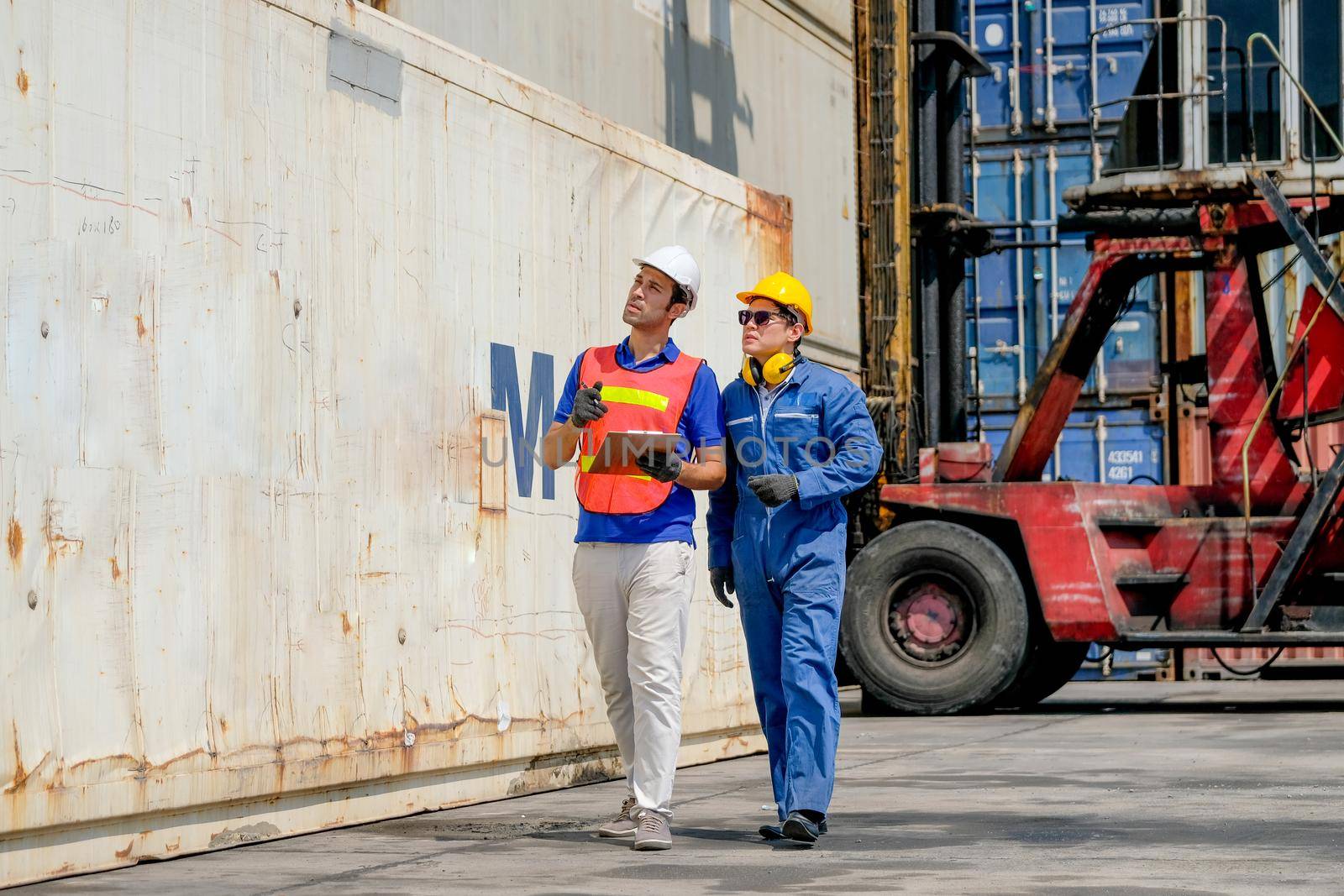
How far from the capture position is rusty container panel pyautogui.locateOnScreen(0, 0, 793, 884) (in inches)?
208

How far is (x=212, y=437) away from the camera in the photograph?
5.93m

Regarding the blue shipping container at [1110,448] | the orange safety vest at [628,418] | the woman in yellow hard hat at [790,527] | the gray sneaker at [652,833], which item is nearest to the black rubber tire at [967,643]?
the blue shipping container at [1110,448]

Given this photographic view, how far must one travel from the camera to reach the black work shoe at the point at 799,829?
19.7 ft

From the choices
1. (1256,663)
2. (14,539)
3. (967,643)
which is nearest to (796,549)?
(14,539)

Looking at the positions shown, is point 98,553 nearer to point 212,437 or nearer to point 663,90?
point 212,437

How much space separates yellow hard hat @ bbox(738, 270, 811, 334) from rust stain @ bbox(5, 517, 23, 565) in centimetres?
237

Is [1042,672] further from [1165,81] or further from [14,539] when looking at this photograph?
[14,539]

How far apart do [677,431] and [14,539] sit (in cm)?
206

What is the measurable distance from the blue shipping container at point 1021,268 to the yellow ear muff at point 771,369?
39.2ft

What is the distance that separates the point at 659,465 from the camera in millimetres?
5973

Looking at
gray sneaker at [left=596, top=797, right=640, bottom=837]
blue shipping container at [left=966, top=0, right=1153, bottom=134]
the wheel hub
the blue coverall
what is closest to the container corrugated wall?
blue shipping container at [left=966, top=0, right=1153, bottom=134]

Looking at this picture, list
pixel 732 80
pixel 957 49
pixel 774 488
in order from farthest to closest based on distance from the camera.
A: pixel 957 49 < pixel 732 80 < pixel 774 488

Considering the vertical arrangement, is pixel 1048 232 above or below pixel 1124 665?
above

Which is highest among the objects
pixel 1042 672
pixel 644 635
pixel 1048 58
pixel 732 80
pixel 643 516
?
pixel 1048 58
